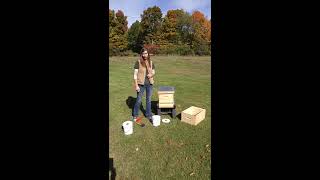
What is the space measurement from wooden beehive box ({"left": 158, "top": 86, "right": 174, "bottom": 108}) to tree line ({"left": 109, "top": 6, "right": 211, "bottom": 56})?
33537 millimetres

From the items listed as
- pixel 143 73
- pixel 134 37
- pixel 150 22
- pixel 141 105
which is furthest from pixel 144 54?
pixel 150 22

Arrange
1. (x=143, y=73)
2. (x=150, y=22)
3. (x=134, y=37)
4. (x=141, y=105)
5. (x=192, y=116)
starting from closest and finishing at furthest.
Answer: (x=143, y=73), (x=192, y=116), (x=141, y=105), (x=134, y=37), (x=150, y=22)

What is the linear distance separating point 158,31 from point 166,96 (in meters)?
40.5

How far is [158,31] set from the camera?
45938mm

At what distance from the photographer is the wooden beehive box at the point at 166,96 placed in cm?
700

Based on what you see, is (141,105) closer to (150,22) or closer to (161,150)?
(161,150)

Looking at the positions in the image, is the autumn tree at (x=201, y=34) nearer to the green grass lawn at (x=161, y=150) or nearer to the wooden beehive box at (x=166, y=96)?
the green grass lawn at (x=161, y=150)

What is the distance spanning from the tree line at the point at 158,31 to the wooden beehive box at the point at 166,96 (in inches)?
1320

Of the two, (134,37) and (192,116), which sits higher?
(134,37)

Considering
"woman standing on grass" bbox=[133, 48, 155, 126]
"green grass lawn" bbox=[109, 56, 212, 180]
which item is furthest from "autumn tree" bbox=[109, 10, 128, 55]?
"green grass lawn" bbox=[109, 56, 212, 180]

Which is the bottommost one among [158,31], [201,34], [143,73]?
[143,73]
